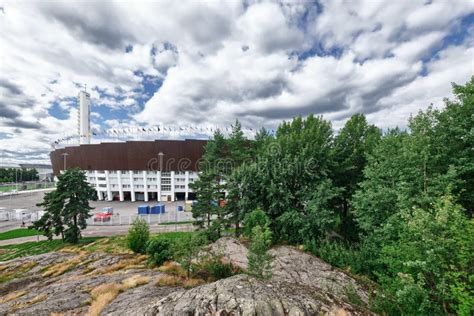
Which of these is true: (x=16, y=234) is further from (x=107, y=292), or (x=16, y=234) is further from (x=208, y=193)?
(x=107, y=292)

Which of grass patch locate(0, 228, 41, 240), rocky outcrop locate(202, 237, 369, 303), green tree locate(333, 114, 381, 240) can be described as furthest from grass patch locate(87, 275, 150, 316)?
grass patch locate(0, 228, 41, 240)

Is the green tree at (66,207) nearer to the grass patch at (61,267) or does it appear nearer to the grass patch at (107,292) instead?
the grass patch at (61,267)

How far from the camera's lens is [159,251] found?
698 inches

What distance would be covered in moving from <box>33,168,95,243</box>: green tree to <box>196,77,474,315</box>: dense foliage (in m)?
20.8

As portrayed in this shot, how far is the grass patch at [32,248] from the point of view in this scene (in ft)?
95.2

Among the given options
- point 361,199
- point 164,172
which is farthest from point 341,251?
point 164,172

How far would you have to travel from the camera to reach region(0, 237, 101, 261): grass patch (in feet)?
95.2

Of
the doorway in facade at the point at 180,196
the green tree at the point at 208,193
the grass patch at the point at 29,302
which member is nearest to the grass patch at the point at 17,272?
the grass patch at the point at 29,302

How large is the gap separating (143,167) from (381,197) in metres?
67.1

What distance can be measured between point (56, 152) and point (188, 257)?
106 metres

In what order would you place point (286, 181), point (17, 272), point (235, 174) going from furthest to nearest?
1. point (235, 174)
2. point (286, 181)
3. point (17, 272)

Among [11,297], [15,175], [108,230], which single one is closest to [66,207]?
[108,230]

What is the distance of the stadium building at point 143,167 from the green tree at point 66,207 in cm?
3342

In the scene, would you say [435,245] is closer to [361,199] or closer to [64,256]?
[361,199]
